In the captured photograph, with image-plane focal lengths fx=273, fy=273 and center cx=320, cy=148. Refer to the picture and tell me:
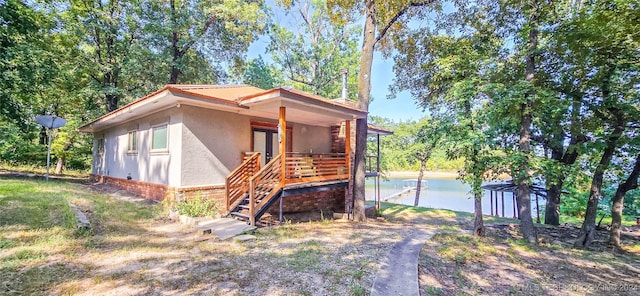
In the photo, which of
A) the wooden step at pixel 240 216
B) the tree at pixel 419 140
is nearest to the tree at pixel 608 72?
the tree at pixel 419 140

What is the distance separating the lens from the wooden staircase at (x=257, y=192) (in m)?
6.63

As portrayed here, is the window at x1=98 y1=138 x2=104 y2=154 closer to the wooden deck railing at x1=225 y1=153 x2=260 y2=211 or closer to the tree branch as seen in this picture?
the wooden deck railing at x1=225 y1=153 x2=260 y2=211

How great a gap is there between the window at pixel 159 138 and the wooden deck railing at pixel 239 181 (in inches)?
86.5

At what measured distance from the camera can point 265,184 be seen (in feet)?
24.2

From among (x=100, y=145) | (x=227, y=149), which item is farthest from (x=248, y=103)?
(x=100, y=145)

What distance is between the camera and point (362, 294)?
311 centimetres

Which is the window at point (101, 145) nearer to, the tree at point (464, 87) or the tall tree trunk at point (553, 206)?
the tree at point (464, 87)

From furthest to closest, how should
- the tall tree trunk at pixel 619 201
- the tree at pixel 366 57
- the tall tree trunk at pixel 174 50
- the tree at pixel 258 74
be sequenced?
the tree at pixel 258 74 < the tall tree trunk at pixel 174 50 < the tree at pixel 366 57 < the tall tree trunk at pixel 619 201

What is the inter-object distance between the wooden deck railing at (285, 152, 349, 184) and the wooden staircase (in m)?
0.35

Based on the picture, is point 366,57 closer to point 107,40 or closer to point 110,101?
point 107,40

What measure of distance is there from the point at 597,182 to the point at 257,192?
30.9 feet

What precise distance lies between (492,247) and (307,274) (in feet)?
16.1

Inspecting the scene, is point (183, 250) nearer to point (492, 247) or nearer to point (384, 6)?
point (492, 247)

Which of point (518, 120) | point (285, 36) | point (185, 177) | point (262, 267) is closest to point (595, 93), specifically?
point (518, 120)
